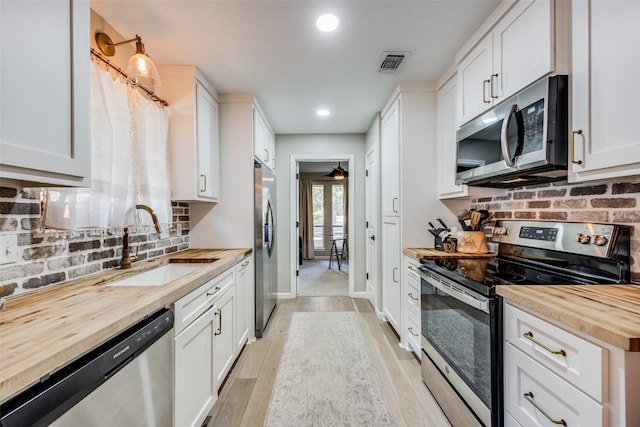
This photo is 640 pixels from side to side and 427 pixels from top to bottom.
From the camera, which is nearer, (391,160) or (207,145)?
(207,145)

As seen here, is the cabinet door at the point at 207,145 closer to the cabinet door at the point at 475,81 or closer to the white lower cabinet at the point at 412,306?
the white lower cabinet at the point at 412,306

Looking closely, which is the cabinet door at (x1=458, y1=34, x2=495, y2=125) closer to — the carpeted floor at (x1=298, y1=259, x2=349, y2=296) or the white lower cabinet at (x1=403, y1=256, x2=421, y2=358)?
the white lower cabinet at (x1=403, y1=256, x2=421, y2=358)

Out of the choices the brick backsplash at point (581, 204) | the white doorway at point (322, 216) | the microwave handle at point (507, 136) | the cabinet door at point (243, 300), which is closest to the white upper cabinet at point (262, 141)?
the cabinet door at point (243, 300)

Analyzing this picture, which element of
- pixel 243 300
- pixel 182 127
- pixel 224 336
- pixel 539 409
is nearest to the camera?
pixel 539 409

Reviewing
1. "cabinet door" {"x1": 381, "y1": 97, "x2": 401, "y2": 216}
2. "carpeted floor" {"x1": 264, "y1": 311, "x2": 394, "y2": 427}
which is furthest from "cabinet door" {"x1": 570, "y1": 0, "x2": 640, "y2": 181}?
"carpeted floor" {"x1": 264, "y1": 311, "x2": 394, "y2": 427}

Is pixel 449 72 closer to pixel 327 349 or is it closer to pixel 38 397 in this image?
pixel 327 349

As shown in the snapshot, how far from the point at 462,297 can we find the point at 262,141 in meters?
2.48

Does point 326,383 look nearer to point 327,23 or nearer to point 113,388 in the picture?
point 113,388

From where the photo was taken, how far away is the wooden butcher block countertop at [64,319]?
2.11 feet

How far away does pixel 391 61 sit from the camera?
212 centimetres

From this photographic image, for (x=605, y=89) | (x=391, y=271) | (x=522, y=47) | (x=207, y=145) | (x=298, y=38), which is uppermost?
(x=298, y=38)

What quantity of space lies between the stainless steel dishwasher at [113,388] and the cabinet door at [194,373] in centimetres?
9

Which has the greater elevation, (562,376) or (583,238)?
(583,238)

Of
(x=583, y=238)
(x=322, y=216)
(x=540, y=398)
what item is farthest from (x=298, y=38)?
(x=322, y=216)
